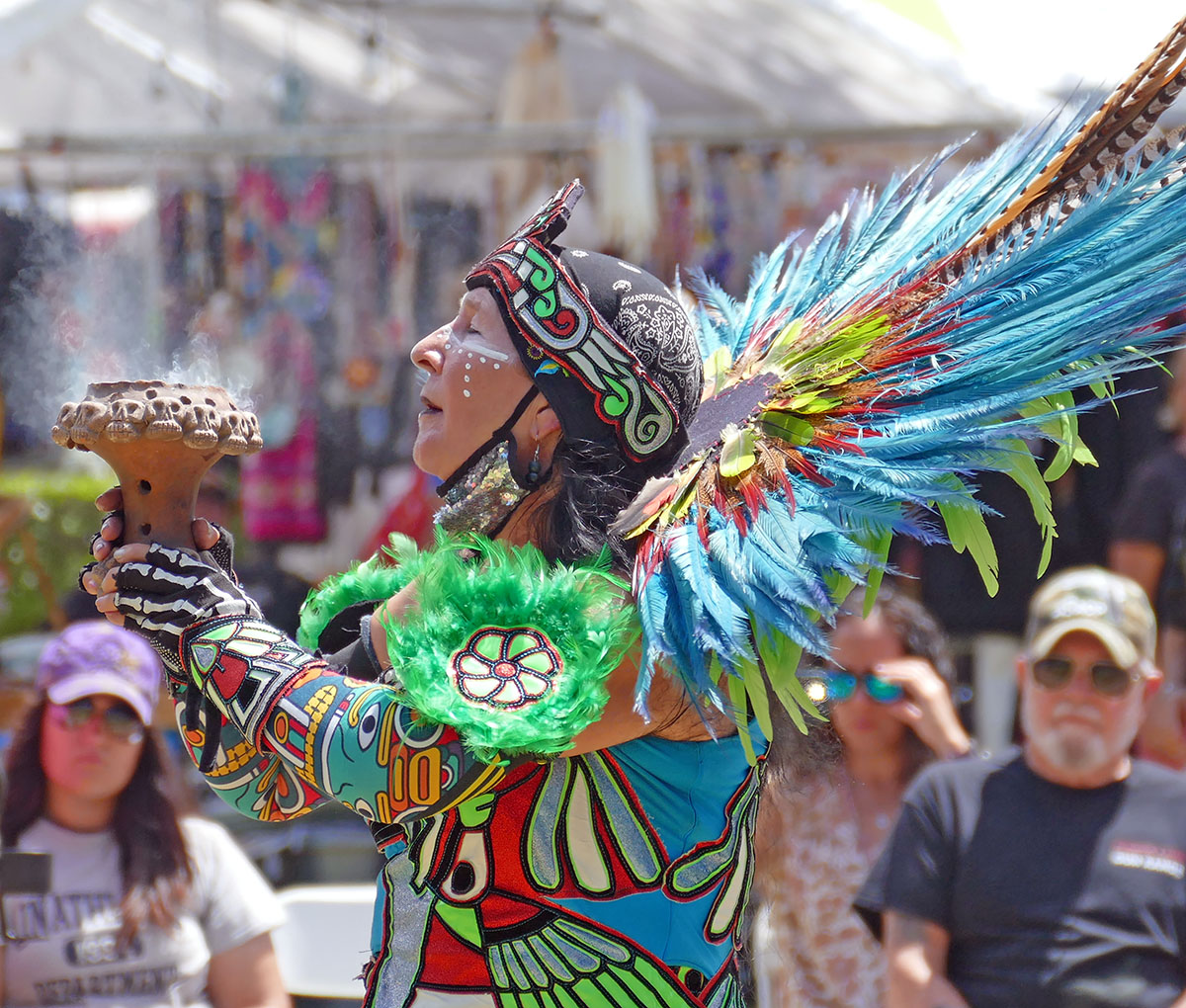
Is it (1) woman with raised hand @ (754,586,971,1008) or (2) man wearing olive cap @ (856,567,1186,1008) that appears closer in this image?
(2) man wearing olive cap @ (856,567,1186,1008)

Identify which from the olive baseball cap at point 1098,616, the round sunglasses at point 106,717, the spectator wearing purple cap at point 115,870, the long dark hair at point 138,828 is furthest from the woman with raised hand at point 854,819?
the round sunglasses at point 106,717

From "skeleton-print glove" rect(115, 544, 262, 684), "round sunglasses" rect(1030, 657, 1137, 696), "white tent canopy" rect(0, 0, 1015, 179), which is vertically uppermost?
"white tent canopy" rect(0, 0, 1015, 179)

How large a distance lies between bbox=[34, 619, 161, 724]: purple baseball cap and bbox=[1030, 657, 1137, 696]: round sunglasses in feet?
6.50

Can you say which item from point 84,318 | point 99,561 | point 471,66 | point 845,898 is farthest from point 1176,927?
point 471,66

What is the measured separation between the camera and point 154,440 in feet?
5.28

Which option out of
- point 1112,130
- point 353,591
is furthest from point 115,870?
point 1112,130

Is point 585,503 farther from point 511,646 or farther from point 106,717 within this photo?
point 106,717

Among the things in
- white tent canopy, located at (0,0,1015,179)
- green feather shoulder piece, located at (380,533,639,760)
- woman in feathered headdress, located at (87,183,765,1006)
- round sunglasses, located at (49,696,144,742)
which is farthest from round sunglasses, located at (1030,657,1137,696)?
white tent canopy, located at (0,0,1015,179)

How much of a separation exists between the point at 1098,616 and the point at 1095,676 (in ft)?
0.45

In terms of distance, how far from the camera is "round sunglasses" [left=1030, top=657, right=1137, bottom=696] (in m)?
3.14

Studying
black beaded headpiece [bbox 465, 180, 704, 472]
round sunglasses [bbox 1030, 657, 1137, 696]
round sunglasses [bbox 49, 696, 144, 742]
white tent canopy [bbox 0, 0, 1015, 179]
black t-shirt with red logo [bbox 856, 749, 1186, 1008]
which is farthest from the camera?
white tent canopy [bbox 0, 0, 1015, 179]

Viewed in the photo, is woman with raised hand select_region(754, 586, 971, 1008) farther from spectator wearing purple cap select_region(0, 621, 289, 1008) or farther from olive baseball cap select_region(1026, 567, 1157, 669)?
spectator wearing purple cap select_region(0, 621, 289, 1008)

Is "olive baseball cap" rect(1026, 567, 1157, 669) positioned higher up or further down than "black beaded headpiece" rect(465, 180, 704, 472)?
further down

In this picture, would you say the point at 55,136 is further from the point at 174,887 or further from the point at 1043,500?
the point at 1043,500
